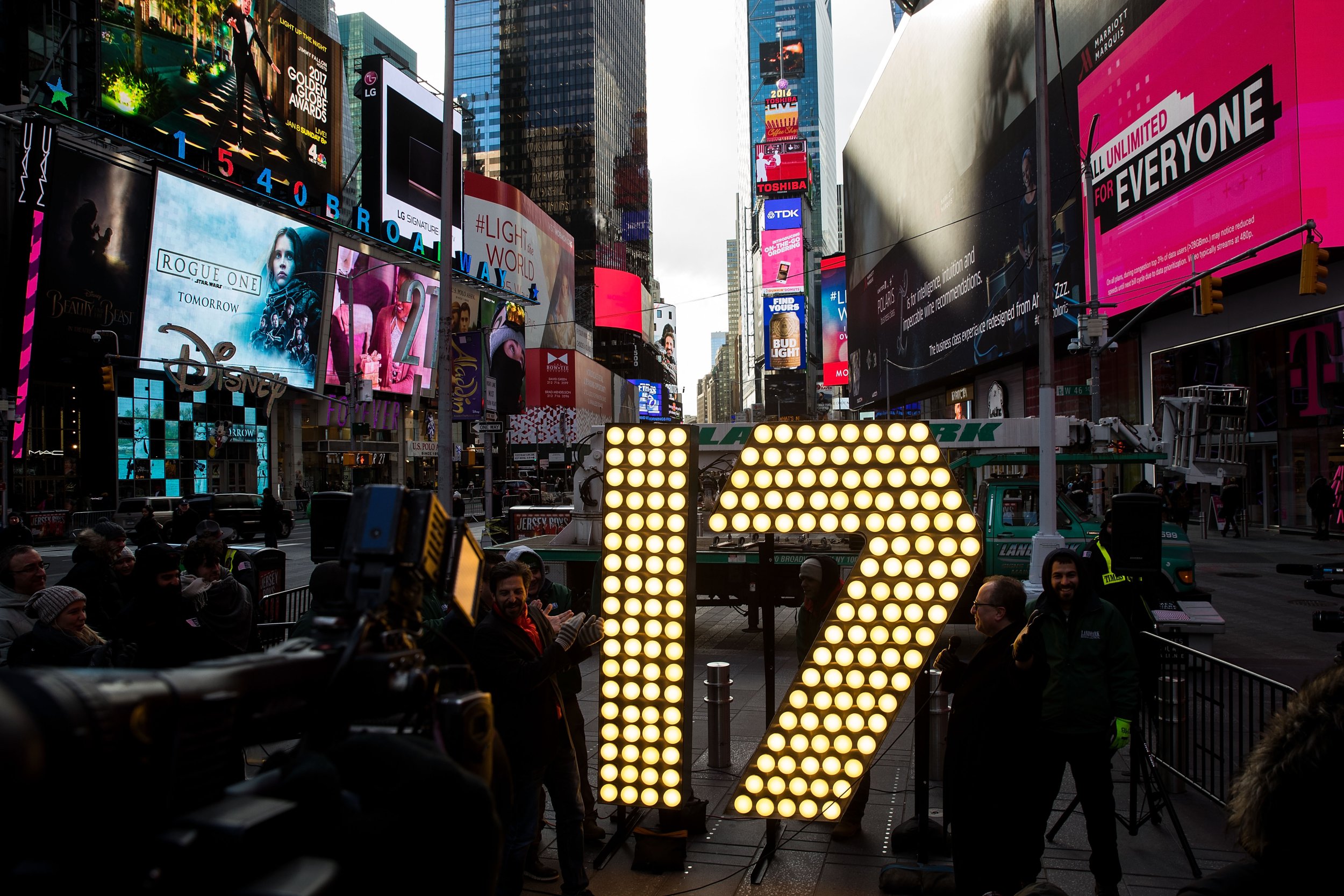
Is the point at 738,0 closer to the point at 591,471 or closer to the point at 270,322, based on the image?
the point at 270,322

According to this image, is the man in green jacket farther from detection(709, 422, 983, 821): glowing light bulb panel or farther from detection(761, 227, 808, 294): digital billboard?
detection(761, 227, 808, 294): digital billboard

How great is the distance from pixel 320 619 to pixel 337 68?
5695cm

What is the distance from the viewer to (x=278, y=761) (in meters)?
1.56

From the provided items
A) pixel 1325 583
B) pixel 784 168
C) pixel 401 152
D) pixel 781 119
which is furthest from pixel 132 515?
pixel 781 119

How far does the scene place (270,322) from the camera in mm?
42000

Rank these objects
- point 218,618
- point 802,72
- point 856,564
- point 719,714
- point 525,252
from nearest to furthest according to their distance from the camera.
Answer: point 856,564
point 218,618
point 719,714
point 525,252
point 802,72

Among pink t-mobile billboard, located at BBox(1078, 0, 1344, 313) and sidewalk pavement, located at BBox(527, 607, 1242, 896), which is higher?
pink t-mobile billboard, located at BBox(1078, 0, 1344, 313)

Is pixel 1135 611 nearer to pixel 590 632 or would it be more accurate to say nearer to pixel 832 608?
pixel 832 608

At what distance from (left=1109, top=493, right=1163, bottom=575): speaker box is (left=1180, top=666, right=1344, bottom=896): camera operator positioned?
5.01 m

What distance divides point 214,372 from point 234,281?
32.7 feet

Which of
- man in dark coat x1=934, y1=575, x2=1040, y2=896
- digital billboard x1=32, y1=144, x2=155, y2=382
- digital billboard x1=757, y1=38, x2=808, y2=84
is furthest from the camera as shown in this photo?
digital billboard x1=757, y1=38, x2=808, y2=84

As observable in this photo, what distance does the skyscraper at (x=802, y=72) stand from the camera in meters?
160

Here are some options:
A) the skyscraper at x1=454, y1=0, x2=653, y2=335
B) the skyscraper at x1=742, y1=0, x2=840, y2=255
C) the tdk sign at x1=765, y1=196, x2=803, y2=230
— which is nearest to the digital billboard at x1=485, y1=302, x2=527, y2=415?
the tdk sign at x1=765, y1=196, x2=803, y2=230

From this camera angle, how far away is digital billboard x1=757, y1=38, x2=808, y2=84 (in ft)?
521
